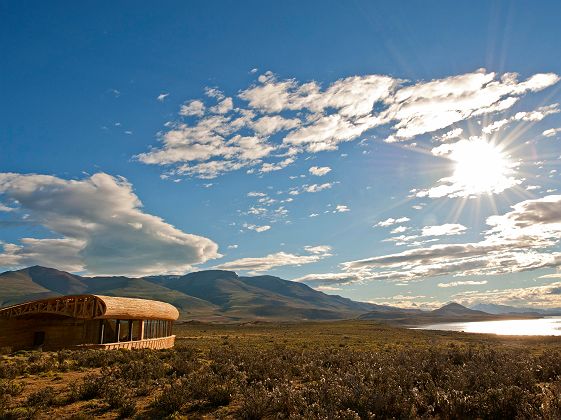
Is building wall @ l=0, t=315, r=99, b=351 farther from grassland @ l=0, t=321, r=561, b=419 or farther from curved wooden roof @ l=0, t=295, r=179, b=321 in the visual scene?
grassland @ l=0, t=321, r=561, b=419

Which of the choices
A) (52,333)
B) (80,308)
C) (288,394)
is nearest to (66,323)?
(52,333)

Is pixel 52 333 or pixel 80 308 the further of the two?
Answer: pixel 52 333

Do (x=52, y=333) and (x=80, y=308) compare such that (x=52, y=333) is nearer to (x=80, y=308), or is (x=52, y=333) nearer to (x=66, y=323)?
(x=66, y=323)

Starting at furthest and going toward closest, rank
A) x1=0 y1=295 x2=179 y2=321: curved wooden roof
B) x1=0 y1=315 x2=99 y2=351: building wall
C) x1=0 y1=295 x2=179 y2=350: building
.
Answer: x1=0 y1=315 x2=99 y2=351: building wall
x1=0 y1=295 x2=179 y2=350: building
x1=0 y1=295 x2=179 y2=321: curved wooden roof

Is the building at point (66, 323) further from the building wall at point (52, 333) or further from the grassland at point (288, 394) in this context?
the grassland at point (288, 394)

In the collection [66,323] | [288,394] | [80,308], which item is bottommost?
[288,394]

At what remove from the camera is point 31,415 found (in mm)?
13320

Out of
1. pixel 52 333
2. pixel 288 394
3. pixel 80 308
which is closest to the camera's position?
pixel 288 394

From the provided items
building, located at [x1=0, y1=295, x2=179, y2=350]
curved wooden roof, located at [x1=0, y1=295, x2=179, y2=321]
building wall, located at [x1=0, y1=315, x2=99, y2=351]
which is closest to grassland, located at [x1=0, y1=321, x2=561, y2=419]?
curved wooden roof, located at [x1=0, y1=295, x2=179, y2=321]

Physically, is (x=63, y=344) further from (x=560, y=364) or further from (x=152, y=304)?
(x=560, y=364)

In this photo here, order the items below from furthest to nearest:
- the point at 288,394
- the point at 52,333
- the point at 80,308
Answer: the point at 52,333, the point at 80,308, the point at 288,394

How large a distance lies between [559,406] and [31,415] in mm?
16167

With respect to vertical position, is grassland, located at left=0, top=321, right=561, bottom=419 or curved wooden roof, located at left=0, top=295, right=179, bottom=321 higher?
curved wooden roof, located at left=0, top=295, right=179, bottom=321

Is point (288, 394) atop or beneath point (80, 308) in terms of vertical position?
beneath
